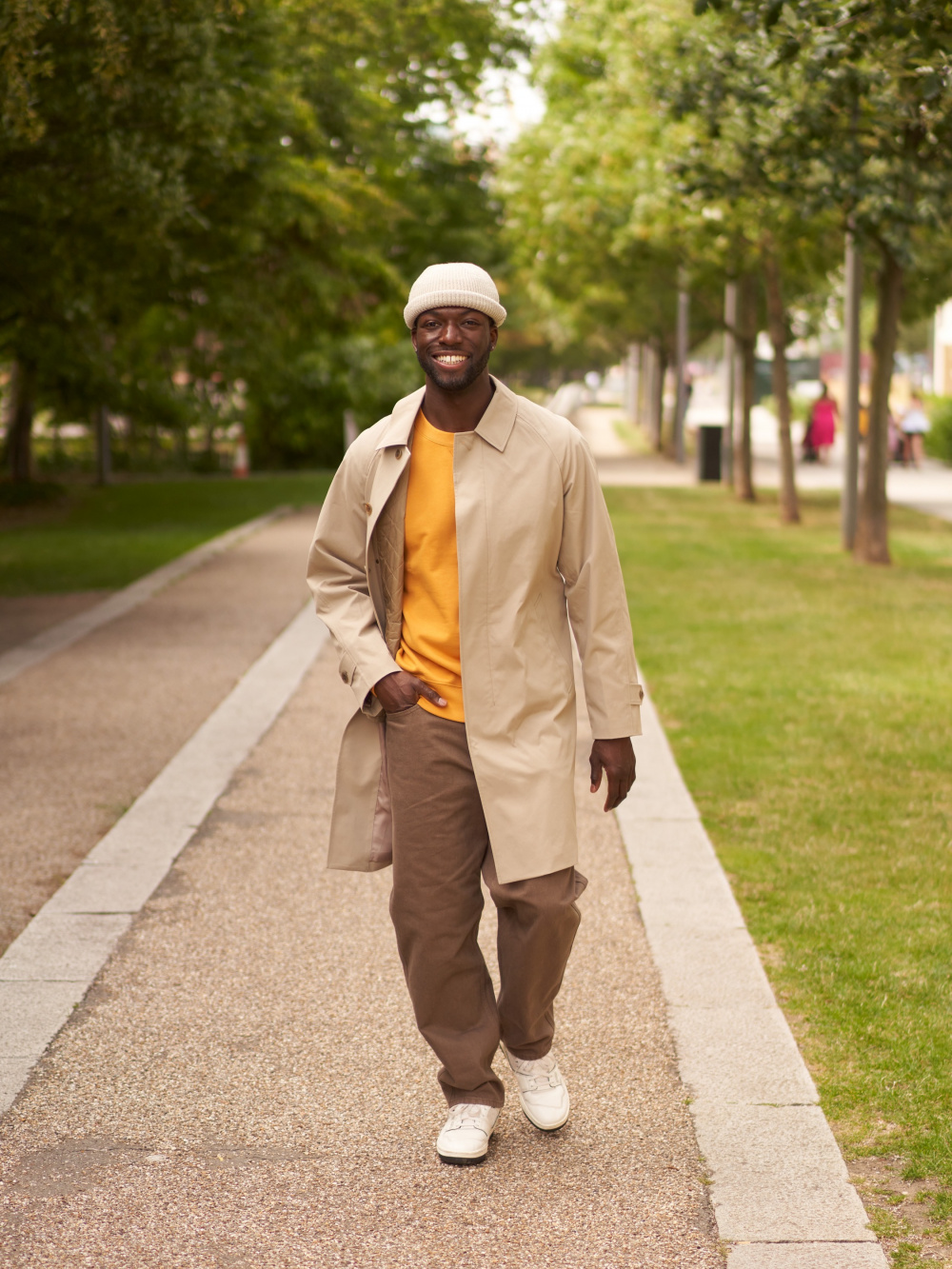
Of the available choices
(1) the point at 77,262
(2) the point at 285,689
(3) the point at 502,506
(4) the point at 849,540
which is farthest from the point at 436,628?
(4) the point at 849,540

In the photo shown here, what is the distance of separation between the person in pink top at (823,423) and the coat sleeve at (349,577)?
3197 cm

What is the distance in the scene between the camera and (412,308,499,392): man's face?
10.5 feet

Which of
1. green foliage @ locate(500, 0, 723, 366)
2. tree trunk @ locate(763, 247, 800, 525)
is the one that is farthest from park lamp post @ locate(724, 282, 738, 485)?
tree trunk @ locate(763, 247, 800, 525)

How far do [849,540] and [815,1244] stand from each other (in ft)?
48.2

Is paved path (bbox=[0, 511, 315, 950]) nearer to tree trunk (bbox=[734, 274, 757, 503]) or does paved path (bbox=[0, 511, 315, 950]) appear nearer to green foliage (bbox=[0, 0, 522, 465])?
green foliage (bbox=[0, 0, 522, 465])

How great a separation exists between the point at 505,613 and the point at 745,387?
67.9ft

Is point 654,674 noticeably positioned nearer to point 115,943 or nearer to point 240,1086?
point 115,943

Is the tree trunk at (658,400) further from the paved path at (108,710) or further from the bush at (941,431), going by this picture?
the paved path at (108,710)

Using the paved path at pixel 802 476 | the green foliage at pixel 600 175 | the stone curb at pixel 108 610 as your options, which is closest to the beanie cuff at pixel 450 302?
the stone curb at pixel 108 610

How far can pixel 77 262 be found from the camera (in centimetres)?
1314

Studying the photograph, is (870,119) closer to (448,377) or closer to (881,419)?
(881,419)

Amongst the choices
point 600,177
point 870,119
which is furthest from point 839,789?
point 600,177

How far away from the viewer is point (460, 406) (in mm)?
3277

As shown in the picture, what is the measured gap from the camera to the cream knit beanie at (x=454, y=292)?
3162 mm
